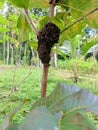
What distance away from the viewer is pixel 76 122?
210 millimetres

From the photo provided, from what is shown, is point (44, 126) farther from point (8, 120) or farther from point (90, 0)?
point (90, 0)

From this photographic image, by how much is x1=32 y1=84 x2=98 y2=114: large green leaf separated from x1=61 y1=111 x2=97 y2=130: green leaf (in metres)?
0.02

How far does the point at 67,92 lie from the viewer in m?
0.29

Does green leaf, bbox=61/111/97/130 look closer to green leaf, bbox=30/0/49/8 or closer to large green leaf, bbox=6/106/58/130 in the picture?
large green leaf, bbox=6/106/58/130

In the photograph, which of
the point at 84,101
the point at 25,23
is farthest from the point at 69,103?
the point at 25,23

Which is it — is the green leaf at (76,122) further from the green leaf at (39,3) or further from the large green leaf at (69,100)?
the green leaf at (39,3)

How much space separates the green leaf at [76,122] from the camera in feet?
0.67

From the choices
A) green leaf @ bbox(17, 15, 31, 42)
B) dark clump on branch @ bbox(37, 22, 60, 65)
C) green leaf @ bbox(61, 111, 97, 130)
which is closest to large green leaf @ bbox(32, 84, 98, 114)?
green leaf @ bbox(61, 111, 97, 130)

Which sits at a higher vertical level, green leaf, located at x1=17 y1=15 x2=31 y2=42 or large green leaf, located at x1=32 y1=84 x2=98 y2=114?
green leaf, located at x1=17 y1=15 x2=31 y2=42

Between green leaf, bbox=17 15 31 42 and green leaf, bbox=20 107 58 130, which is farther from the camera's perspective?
green leaf, bbox=17 15 31 42

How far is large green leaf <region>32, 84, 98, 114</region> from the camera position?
0.24 m

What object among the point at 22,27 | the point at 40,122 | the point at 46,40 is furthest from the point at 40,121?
the point at 22,27

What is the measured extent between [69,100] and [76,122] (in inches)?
1.9

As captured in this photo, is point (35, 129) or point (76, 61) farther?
point (76, 61)
